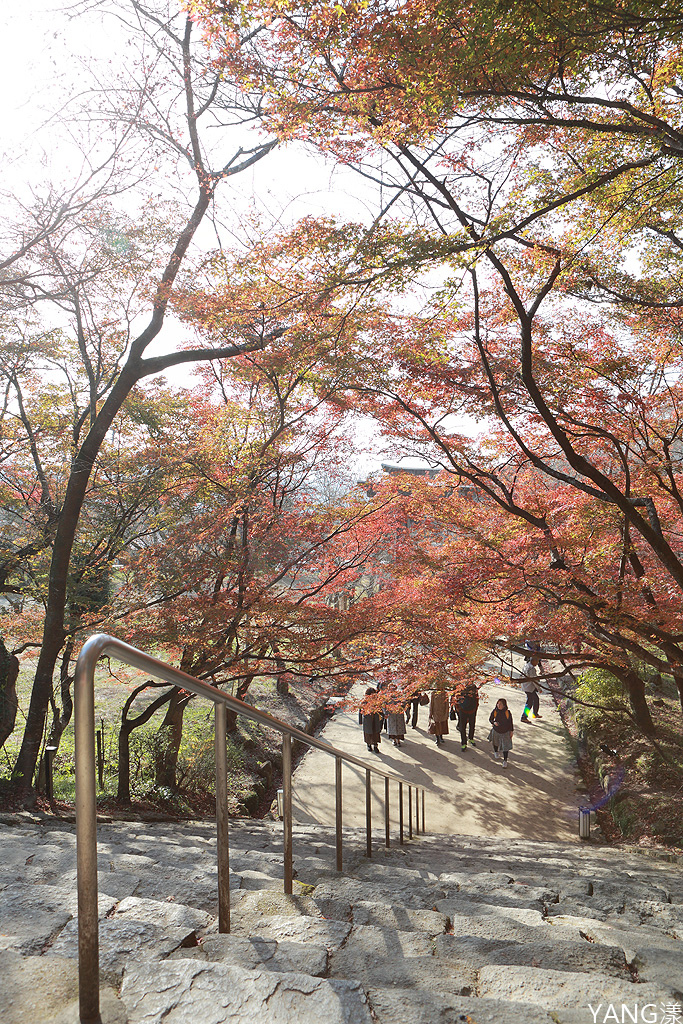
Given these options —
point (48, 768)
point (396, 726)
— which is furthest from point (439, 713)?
point (48, 768)

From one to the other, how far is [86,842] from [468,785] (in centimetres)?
1010

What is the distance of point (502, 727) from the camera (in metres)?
10.8

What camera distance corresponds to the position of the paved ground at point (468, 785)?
9.02 metres

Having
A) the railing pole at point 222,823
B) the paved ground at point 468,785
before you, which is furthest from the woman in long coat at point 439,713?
the railing pole at point 222,823

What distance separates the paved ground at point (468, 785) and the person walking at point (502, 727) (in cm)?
40

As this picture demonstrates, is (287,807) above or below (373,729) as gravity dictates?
above

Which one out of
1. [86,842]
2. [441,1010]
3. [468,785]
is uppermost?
[86,842]

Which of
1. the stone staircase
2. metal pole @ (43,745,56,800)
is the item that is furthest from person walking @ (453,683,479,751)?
metal pole @ (43,745,56,800)

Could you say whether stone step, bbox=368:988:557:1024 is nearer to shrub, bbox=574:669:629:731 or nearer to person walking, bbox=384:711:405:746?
person walking, bbox=384:711:405:746

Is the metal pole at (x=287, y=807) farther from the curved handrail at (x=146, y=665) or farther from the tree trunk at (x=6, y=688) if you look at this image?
the tree trunk at (x=6, y=688)

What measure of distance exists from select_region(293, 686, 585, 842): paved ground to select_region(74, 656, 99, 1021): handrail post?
7850mm

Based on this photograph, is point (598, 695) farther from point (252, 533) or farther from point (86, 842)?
point (86, 842)

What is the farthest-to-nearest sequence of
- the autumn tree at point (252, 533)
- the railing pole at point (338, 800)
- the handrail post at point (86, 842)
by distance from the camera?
the autumn tree at point (252, 533) → the railing pole at point (338, 800) → the handrail post at point (86, 842)

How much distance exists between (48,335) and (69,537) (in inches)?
138
